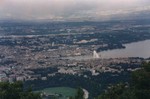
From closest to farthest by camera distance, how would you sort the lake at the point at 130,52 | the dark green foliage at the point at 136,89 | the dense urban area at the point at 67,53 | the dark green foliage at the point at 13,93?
the dark green foliage at the point at 13,93, the dark green foliage at the point at 136,89, the dense urban area at the point at 67,53, the lake at the point at 130,52

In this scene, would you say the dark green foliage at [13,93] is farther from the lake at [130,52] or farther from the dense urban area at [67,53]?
the lake at [130,52]

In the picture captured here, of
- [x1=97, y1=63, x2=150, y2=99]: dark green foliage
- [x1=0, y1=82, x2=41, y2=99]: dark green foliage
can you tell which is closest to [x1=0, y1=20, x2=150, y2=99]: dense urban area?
[x1=97, y1=63, x2=150, y2=99]: dark green foliage

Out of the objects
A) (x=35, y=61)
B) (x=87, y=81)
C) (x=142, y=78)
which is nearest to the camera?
(x=142, y=78)

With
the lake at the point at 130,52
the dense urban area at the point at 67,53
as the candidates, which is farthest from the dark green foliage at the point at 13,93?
the lake at the point at 130,52

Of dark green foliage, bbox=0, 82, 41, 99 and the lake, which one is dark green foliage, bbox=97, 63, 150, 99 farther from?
the lake

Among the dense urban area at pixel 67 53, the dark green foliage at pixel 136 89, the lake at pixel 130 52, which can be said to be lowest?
the lake at pixel 130 52

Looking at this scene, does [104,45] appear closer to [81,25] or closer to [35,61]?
[35,61]

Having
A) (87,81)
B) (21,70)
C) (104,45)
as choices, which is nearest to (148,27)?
(104,45)
